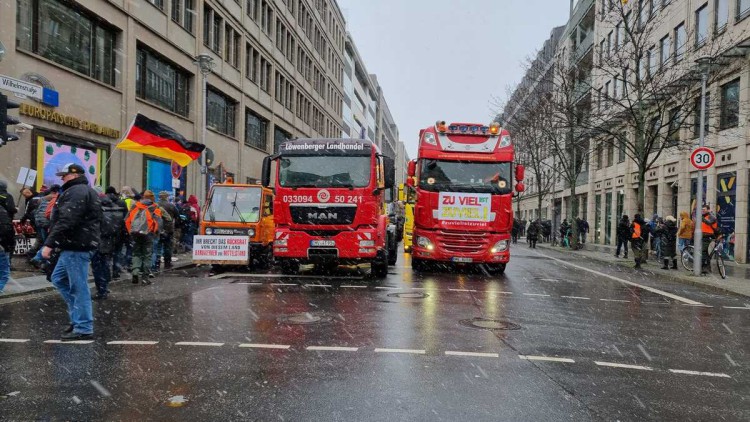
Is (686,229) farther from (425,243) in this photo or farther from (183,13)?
(183,13)

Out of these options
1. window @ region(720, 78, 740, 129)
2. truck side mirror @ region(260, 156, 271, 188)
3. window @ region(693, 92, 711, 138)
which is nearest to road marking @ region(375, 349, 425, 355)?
truck side mirror @ region(260, 156, 271, 188)

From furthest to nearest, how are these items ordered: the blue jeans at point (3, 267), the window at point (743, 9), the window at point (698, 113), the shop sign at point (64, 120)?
the window at point (698, 113), the window at point (743, 9), the shop sign at point (64, 120), the blue jeans at point (3, 267)

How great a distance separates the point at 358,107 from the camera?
8412 cm

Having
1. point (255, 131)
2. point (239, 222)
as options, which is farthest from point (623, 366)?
point (255, 131)

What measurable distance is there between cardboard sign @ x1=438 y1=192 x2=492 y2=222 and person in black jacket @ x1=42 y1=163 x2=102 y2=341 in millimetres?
9008

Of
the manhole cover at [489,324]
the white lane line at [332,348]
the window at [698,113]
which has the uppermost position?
the window at [698,113]

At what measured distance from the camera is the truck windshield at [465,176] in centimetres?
1459

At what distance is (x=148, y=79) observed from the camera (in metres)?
22.7

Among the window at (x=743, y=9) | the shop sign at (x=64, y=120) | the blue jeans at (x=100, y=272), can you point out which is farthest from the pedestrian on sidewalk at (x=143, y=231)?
the window at (x=743, y=9)

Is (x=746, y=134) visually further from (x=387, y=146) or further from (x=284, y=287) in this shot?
(x=387, y=146)

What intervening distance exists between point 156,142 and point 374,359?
40.0 feet

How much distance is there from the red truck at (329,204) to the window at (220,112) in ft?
54.4

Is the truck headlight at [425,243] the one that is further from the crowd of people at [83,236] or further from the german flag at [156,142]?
the german flag at [156,142]

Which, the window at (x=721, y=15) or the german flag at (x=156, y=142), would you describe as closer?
the german flag at (x=156, y=142)
